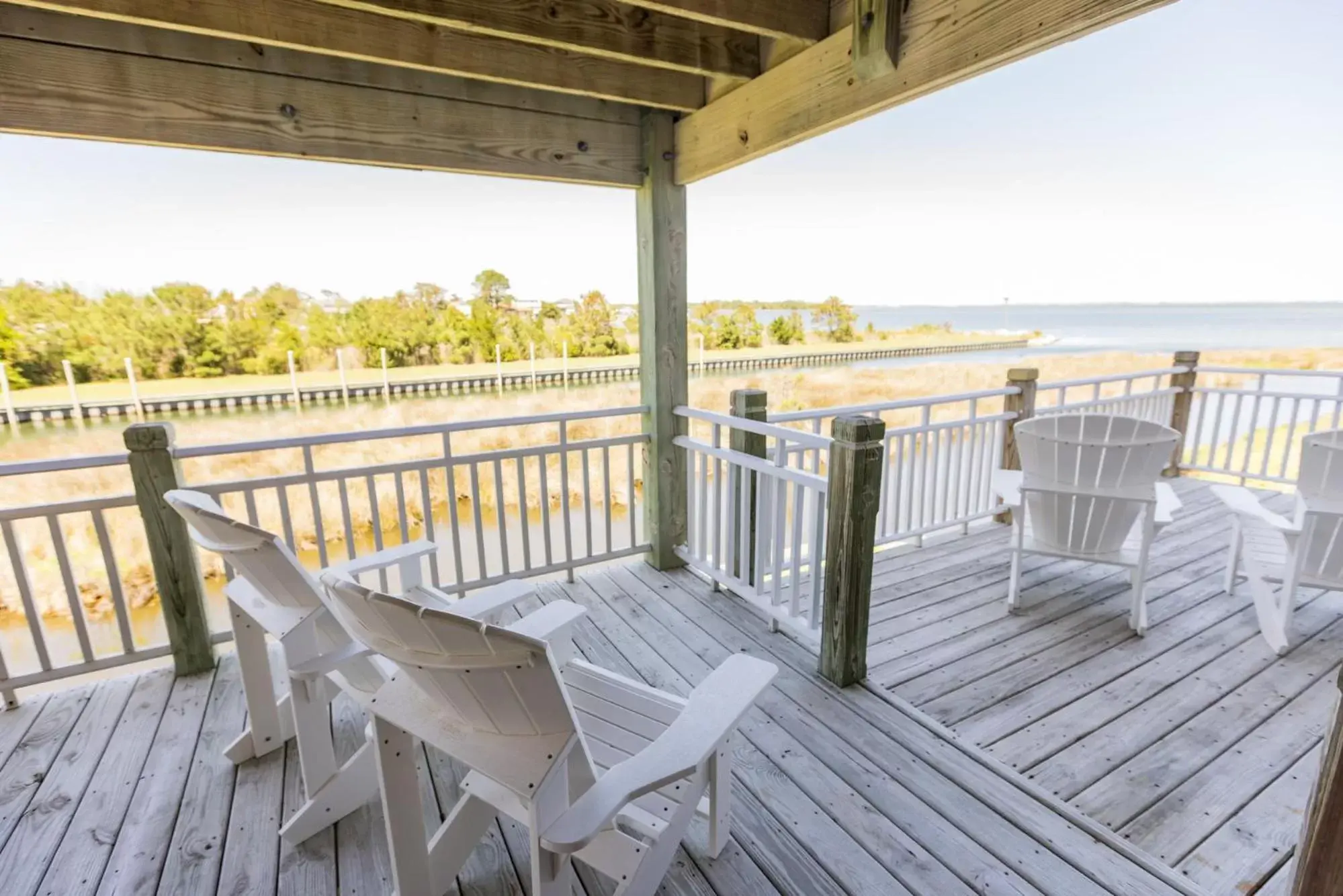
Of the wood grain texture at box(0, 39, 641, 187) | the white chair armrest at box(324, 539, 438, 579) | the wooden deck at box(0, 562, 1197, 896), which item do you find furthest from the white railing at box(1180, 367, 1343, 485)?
the white chair armrest at box(324, 539, 438, 579)

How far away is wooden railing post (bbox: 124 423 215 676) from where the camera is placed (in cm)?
210

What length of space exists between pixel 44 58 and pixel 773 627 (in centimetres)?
339

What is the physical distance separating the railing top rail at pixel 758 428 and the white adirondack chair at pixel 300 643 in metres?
1.32

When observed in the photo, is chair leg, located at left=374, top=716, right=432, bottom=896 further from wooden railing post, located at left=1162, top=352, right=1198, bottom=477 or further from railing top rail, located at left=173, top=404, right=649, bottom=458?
wooden railing post, located at left=1162, top=352, right=1198, bottom=477

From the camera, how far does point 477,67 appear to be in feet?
6.81

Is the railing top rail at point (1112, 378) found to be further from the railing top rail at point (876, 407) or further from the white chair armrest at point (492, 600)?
the white chair armrest at point (492, 600)

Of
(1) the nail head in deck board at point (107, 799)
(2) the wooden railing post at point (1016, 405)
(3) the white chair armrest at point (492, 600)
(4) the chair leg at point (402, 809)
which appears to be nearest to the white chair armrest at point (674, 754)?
(4) the chair leg at point (402, 809)

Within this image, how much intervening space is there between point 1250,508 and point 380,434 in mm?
4068

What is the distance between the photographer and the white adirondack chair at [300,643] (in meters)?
1.33

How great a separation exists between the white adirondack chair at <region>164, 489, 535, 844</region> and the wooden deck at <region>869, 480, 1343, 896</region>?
1.78m

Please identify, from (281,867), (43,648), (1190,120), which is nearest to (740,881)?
(281,867)

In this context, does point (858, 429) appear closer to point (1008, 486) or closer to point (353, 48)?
point (1008, 486)

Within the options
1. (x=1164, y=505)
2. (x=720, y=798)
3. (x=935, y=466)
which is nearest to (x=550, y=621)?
(x=720, y=798)

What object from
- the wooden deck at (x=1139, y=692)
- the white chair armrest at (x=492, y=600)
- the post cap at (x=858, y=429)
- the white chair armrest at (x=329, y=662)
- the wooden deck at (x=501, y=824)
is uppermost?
the post cap at (x=858, y=429)
